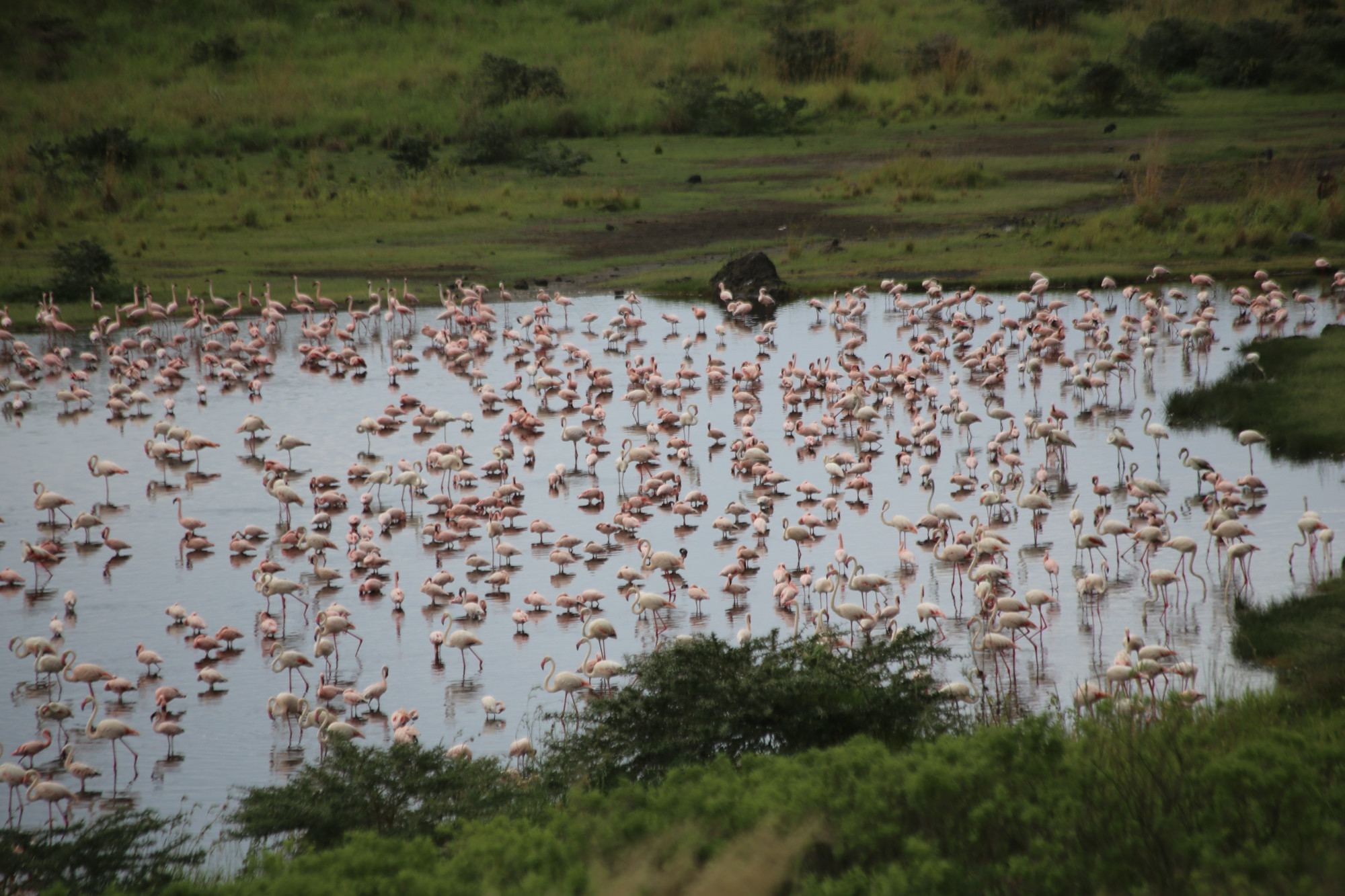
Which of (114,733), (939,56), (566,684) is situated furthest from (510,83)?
(114,733)

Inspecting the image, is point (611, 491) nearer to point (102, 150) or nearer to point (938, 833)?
point (938, 833)

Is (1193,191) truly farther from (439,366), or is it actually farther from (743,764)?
(743,764)

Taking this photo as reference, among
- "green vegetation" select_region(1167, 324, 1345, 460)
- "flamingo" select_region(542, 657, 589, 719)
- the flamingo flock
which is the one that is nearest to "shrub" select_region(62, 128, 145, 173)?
the flamingo flock

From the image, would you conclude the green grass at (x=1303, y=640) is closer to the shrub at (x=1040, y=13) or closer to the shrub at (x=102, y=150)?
the shrub at (x=102, y=150)

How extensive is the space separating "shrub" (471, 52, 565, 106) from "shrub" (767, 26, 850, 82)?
7.61 metres

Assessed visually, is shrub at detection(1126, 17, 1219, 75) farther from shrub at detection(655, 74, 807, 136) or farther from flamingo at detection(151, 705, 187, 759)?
flamingo at detection(151, 705, 187, 759)

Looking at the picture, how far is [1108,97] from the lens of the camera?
1409 inches

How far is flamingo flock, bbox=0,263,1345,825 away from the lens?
930 centimetres

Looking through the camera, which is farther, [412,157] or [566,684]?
[412,157]

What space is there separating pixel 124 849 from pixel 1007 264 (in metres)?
19.6

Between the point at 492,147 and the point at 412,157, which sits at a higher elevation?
the point at 492,147

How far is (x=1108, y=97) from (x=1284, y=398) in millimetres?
23944

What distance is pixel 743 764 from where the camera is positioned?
6.30 m

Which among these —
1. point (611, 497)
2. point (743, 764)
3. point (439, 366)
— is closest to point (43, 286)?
point (439, 366)
